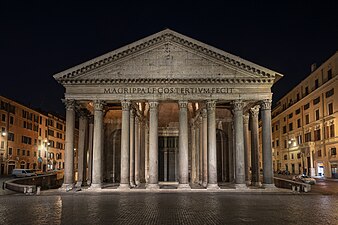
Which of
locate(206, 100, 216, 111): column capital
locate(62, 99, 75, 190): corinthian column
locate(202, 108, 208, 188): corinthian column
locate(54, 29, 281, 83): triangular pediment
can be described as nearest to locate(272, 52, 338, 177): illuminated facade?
locate(202, 108, 208, 188): corinthian column

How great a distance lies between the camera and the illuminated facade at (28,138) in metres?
58.8

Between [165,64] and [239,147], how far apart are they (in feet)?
31.6

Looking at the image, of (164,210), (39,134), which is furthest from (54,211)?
(39,134)

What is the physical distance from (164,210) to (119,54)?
1704 cm

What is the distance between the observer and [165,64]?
1251 inches

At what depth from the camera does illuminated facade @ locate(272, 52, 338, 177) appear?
47.9 metres

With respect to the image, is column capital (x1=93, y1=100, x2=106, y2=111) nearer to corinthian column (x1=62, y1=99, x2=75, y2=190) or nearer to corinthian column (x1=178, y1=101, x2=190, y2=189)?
corinthian column (x1=62, y1=99, x2=75, y2=190)

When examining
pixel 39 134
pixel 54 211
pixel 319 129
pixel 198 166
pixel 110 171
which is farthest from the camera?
pixel 39 134

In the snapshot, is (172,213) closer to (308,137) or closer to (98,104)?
(98,104)

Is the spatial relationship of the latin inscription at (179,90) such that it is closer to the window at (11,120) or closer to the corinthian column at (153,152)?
the corinthian column at (153,152)

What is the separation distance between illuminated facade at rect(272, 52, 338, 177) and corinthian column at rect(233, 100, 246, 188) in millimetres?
20759

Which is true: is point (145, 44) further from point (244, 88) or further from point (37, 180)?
point (37, 180)

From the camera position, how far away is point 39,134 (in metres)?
73.7

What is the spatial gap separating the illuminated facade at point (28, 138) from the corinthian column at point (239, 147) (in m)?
32.4
